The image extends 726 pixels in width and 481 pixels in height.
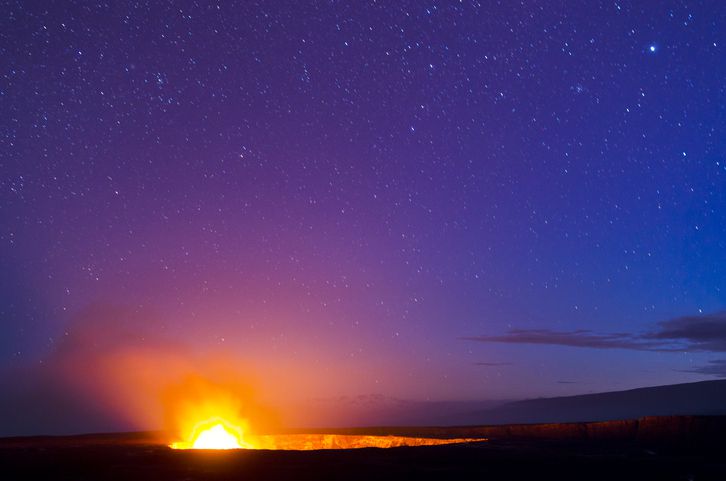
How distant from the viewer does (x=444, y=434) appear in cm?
4434

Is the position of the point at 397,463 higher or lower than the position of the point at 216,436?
higher

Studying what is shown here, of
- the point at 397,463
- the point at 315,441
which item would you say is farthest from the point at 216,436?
the point at 397,463

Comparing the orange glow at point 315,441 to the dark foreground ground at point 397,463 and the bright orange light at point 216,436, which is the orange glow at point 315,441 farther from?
the dark foreground ground at point 397,463

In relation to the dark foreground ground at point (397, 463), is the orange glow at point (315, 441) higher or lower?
lower

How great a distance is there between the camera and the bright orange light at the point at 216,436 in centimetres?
4253

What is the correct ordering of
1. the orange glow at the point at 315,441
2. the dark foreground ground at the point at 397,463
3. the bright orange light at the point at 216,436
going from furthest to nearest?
the orange glow at the point at 315,441 < the bright orange light at the point at 216,436 < the dark foreground ground at the point at 397,463

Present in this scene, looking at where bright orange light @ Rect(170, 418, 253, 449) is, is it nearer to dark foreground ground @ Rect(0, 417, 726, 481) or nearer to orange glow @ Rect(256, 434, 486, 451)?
orange glow @ Rect(256, 434, 486, 451)

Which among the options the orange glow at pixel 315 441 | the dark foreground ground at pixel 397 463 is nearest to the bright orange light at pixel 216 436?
the orange glow at pixel 315 441

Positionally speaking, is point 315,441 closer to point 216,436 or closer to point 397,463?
point 216,436

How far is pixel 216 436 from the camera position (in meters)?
46.8

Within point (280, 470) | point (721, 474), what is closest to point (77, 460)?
point (280, 470)

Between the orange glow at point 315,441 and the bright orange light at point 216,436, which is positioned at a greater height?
the bright orange light at point 216,436

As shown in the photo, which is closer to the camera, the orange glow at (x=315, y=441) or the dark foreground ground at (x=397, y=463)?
the dark foreground ground at (x=397, y=463)

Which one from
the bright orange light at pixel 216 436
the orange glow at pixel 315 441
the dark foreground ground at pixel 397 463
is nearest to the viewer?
the dark foreground ground at pixel 397 463
